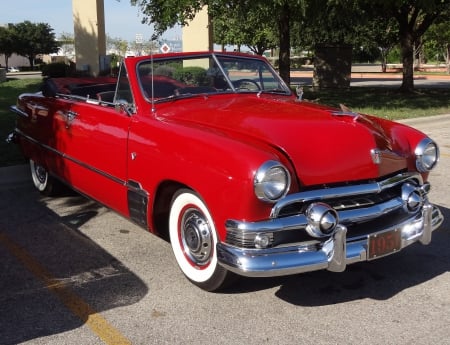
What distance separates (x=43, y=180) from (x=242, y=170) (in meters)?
3.78

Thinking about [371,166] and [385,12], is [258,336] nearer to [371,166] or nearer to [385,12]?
[371,166]

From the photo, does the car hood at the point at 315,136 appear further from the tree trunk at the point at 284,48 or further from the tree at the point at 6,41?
the tree at the point at 6,41

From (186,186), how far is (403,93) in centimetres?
1595

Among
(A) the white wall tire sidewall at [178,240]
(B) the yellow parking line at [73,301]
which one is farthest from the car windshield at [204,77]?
(B) the yellow parking line at [73,301]

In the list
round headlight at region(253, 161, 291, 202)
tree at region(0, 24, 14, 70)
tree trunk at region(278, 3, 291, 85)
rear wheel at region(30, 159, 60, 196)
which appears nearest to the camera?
round headlight at region(253, 161, 291, 202)

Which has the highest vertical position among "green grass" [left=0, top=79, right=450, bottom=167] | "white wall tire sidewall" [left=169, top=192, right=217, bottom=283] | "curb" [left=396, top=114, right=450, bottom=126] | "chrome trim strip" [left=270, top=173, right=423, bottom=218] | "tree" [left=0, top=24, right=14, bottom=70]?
"tree" [left=0, top=24, right=14, bottom=70]

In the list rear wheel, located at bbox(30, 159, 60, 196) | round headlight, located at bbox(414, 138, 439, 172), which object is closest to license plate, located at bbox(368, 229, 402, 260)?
round headlight, located at bbox(414, 138, 439, 172)

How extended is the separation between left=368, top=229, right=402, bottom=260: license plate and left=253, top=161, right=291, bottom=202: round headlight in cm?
67

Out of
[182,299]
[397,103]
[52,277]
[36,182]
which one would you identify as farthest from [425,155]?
[397,103]

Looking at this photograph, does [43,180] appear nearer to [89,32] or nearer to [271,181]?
[271,181]

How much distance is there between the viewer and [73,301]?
356 centimetres

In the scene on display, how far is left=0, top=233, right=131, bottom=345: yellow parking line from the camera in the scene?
3.12 m

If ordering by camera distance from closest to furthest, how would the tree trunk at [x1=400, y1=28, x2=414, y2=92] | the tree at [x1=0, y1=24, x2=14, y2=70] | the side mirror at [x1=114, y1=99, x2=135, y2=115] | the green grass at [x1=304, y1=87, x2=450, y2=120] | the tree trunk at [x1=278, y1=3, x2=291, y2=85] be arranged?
1. the side mirror at [x1=114, y1=99, x2=135, y2=115]
2. the green grass at [x1=304, y1=87, x2=450, y2=120]
3. the tree trunk at [x1=278, y1=3, x2=291, y2=85]
4. the tree trunk at [x1=400, y1=28, x2=414, y2=92]
5. the tree at [x1=0, y1=24, x2=14, y2=70]

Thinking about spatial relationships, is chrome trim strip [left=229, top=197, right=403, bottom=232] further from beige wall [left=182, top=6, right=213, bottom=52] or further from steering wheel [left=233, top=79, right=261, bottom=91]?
beige wall [left=182, top=6, right=213, bottom=52]
